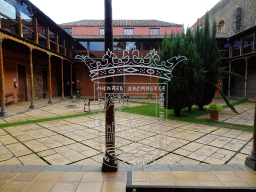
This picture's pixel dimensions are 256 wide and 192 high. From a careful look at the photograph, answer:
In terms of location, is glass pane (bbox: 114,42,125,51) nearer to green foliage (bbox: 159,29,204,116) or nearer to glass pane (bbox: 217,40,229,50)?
glass pane (bbox: 217,40,229,50)

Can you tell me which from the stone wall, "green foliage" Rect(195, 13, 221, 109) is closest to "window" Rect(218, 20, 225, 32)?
the stone wall

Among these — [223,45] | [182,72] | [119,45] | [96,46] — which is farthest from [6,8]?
[223,45]

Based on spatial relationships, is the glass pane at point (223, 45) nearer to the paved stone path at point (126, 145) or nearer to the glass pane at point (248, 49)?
the glass pane at point (248, 49)

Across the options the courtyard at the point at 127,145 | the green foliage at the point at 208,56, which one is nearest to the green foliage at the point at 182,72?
the courtyard at the point at 127,145

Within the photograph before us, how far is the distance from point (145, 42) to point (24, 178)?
15.0m

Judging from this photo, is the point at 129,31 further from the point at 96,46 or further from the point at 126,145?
the point at 126,145

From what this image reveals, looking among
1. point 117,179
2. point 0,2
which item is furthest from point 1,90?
point 117,179

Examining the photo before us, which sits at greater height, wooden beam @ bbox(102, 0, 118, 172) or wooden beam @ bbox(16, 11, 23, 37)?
wooden beam @ bbox(16, 11, 23, 37)

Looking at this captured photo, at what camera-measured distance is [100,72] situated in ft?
8.66

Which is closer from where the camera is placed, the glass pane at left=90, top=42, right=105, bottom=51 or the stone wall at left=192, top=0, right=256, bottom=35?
the glass pane at left=90, top=42, right=105, bottom=51

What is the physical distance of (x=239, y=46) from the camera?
14992 millimetres

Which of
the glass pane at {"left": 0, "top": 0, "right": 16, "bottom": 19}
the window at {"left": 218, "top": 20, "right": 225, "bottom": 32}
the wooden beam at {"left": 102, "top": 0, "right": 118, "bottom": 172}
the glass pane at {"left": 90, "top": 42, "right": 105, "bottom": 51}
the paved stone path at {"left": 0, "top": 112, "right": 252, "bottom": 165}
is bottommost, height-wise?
the paved stone path at {"left": 0, "top": 112, "right": 252, "bottom": 165}

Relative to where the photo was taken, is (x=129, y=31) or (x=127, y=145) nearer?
(x=127, y=145)

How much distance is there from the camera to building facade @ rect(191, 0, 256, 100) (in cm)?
1343
